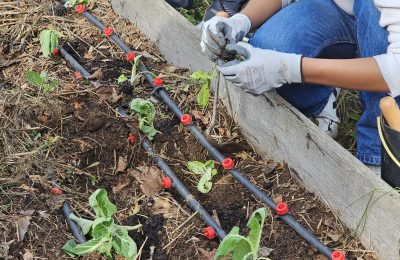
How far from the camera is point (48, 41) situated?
3.04 meters

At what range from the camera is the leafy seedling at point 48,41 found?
9.99 feet

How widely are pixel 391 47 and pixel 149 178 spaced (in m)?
0.95

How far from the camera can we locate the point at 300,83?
8.18 ft

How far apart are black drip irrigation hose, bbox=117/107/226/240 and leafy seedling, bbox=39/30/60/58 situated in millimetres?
632

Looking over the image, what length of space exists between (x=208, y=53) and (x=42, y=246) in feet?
2.92

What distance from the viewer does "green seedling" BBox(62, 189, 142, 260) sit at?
2.00 meters

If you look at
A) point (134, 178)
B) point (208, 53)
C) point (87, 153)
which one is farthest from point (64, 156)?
point (208, 53)

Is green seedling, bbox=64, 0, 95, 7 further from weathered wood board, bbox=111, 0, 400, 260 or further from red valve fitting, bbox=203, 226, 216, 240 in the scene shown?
red valve fitting, bbox=203, 226, 216, 240

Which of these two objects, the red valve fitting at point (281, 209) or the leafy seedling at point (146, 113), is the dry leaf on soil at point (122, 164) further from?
the red valve fitting at point (281, 209)

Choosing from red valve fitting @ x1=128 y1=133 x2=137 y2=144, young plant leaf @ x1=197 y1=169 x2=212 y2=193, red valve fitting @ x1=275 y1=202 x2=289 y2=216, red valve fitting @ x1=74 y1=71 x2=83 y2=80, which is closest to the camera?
red valve fitting @ x1=275 y1=202 x2=289 y2=216

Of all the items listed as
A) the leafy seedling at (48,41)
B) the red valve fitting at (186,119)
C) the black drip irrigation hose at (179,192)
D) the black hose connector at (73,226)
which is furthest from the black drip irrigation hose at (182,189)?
the leafy seedling at (48,41)

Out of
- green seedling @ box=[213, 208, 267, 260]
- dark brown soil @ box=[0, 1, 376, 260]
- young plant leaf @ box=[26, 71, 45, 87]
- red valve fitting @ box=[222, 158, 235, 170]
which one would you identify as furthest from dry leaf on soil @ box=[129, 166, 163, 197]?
young plant leaf @ box=[26, 71, 45, 87]

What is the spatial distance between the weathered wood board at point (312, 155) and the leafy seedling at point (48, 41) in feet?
1.70

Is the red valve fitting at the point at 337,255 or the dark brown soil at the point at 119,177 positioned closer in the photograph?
the red valve fitting at the point at 337,255
